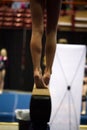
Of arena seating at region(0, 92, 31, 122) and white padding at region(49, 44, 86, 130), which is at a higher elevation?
white padding at region(49, 44, 86, 130)

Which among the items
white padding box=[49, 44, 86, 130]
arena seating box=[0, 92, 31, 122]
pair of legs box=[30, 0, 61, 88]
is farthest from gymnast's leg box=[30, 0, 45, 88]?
arena seating box=[0, 92, 31, 122]

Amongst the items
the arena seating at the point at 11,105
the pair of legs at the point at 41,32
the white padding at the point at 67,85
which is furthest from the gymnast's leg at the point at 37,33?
the arena seating at the point at 11,105

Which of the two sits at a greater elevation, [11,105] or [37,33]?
[37,33]

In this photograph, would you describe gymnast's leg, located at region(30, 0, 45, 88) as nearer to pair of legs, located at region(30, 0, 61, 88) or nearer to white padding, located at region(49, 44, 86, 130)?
pair of legs, located at region(30, 0, 61, 88)

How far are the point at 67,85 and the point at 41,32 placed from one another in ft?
5.91

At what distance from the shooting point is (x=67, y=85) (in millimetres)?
3543

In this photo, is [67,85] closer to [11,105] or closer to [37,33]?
[11,105]

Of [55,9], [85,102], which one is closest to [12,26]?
[85,102]

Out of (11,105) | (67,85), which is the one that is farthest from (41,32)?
(11,105)

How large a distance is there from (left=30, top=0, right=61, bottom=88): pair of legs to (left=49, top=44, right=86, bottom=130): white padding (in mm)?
1611

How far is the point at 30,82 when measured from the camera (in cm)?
898

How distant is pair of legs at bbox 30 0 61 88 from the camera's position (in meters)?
1.74

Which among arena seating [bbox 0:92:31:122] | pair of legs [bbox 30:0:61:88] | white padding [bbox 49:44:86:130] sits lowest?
arena seating [bbox 0:92:31:122]

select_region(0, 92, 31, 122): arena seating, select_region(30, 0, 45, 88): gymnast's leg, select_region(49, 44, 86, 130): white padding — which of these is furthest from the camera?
select_region(0, 92, 31, 122): arena seating
